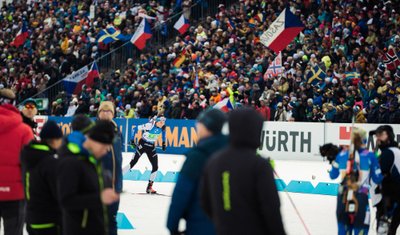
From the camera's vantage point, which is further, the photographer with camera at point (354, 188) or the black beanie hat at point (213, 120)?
the photographer with camera at point (354, 188)

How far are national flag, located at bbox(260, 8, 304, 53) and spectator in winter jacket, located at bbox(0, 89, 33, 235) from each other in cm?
1972

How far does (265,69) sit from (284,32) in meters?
1.88

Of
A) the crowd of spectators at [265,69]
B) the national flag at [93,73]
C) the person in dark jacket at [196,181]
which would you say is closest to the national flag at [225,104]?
the crowd of spectators at [265,69]

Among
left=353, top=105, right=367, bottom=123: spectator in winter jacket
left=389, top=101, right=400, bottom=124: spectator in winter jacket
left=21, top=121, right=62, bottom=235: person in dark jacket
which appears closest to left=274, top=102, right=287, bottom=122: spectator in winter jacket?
left=353, top=105, right=367, bottom=123: spectator in winter jacket

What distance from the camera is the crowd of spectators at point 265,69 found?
2556 centimetres

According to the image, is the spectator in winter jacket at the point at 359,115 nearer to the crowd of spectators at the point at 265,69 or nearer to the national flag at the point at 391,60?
the crowd of spectators at the point at 265,69

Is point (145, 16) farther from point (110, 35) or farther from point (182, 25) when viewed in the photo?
point (182, 25)

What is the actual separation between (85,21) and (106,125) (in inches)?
1372

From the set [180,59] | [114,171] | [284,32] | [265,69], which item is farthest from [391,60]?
[114,171]

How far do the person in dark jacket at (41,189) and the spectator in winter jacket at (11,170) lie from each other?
103cm

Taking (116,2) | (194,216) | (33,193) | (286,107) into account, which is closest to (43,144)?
(33,193)

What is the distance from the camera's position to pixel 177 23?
35156mm

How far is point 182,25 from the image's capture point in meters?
35.0

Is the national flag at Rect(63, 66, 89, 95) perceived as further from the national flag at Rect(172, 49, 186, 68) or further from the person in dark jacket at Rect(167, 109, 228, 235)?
the person in dark jacket at Rect(167, 109, 228, 235)
